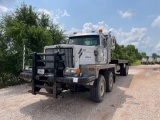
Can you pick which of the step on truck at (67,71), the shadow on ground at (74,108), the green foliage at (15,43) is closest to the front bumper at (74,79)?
the step on truck at (67,71)

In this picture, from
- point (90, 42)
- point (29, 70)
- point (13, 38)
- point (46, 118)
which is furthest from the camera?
point (13, 38)

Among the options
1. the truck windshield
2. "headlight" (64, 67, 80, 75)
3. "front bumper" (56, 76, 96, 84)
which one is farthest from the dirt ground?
the truck windshield

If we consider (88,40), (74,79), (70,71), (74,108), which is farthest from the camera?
(88,40)

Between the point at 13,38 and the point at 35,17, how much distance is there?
3006mm

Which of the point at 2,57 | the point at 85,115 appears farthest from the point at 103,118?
the point at 2,57

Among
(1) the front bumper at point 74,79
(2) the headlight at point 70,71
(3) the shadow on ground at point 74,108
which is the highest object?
(2) the headlight at point 70,71

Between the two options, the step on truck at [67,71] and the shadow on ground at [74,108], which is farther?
the step on truck at [67,71]

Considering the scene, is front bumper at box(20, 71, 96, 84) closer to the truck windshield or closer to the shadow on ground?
the shadow on ground

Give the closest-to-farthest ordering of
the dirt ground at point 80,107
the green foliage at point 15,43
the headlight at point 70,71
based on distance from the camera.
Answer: the dirt ground at point 80,107
the headlight at point 70,71
the green foliage at point 15,43

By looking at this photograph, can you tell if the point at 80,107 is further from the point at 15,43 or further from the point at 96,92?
the point at 15,43

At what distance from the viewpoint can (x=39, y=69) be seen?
545 cm

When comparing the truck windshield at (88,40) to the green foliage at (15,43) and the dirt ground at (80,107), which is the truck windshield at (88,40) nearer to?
the dirt ground at (80,107)

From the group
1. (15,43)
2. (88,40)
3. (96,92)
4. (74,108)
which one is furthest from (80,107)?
(15,43)

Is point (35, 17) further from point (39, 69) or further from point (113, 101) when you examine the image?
point (113, 101)
